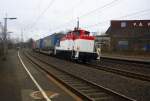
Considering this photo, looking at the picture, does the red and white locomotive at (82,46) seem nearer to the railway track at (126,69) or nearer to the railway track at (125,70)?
the railway track at (126,69)

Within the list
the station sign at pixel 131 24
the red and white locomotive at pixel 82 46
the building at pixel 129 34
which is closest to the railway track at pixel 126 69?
the red and white locomotive at pixel 82 46

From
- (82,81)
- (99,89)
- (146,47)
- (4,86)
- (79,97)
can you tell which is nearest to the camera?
(79,97)

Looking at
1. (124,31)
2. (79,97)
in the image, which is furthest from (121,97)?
(124,31)

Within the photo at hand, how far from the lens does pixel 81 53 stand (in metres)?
29.1

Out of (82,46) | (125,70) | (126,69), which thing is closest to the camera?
(125,70)

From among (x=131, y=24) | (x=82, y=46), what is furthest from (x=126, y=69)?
(x=131, y=24)

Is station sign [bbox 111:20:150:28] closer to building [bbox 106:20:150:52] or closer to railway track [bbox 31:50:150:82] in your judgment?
building [bbox 106:20:150:52]

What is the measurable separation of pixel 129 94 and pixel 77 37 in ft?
58.2

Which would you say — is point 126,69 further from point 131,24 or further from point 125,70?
point 131,24

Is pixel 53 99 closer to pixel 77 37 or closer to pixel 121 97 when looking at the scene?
pixel 121 97

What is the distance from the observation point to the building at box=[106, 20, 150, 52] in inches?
2841

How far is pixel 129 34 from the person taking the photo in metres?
77.8

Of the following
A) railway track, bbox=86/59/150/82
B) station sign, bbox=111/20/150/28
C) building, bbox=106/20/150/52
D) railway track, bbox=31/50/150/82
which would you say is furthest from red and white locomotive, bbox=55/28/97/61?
station sign, bbox=111/20/150/28

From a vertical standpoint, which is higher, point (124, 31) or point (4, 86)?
point (124, 31)
